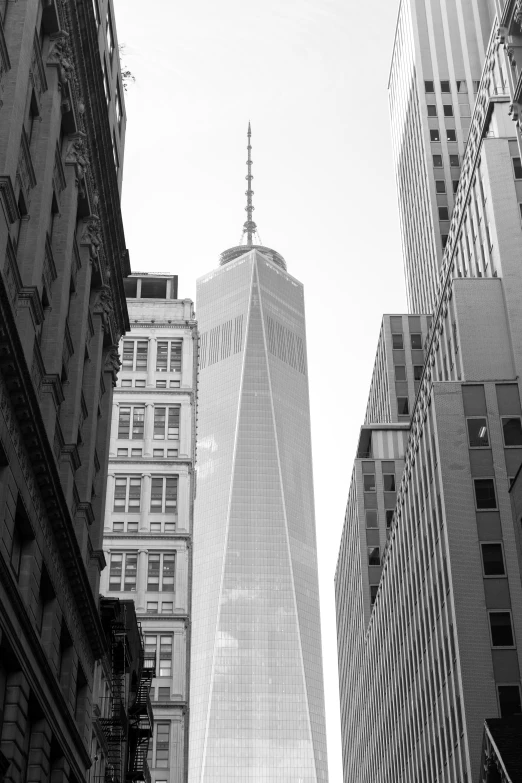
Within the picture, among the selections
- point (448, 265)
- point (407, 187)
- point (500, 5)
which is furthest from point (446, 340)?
point (407, 187)

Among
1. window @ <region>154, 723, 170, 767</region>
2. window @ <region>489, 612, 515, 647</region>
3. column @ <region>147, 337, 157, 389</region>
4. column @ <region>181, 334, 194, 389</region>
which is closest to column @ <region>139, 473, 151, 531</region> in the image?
column @ <region>147, 337, 157, 389</region>

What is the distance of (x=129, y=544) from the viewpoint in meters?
99.7

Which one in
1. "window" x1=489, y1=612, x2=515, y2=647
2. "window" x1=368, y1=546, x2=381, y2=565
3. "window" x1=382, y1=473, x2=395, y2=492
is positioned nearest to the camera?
"window" x1=489, y1=612, x2=515, y2=647

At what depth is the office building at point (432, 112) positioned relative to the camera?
13550 cm

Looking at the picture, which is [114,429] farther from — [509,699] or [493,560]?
[509,699]

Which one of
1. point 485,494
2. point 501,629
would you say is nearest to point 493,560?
point 501,629

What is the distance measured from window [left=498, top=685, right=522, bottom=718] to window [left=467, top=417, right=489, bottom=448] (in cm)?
1605

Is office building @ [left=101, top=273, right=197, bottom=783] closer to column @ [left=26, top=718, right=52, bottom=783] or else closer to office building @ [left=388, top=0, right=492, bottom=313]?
office building @ [left=388, top=0, right=492, bottom=313]

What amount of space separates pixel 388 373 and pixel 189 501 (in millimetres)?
A: 35098

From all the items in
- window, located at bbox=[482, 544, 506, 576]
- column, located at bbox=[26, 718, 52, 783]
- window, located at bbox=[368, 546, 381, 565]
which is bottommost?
column, located at bbox=[26, 718, 52, 783]

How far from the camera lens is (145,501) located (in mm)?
101625

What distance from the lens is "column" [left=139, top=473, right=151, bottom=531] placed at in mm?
100750

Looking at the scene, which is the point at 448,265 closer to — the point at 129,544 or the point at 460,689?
the point at 129,544

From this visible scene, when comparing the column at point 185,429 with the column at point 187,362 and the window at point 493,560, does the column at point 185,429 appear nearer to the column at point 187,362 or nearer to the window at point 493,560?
the column at point 187,362
